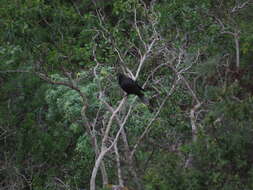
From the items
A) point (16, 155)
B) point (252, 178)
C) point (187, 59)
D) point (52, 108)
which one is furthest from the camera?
point (16, 155)

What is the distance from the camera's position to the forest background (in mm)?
6367

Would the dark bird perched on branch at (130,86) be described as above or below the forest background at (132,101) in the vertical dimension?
above

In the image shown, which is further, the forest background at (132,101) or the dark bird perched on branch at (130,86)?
the dark bird perched on branch at (130,86)

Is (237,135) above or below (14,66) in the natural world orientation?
above

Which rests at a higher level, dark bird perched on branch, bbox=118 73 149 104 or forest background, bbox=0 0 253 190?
dark bird perched on branch, bbox=118 73 149 104

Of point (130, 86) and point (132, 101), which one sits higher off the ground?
point (130, 86)

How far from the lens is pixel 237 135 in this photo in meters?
6.28

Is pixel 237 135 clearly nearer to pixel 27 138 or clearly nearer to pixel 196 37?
pixel 196 37

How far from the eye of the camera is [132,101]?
7730mm

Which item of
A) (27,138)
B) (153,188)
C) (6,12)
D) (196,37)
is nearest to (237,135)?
(153,188)

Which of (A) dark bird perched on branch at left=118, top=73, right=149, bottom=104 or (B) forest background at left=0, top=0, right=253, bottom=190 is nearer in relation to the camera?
(B) forest background at left=0, top=0, right=253, bottom=190

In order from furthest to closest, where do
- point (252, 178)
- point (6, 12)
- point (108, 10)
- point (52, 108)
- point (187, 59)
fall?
point (108, 10)
point (6, 12)
point (52, 108)
point (187, 59)
point (252, 178)

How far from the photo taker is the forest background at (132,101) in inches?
251

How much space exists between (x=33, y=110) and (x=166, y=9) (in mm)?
3523
